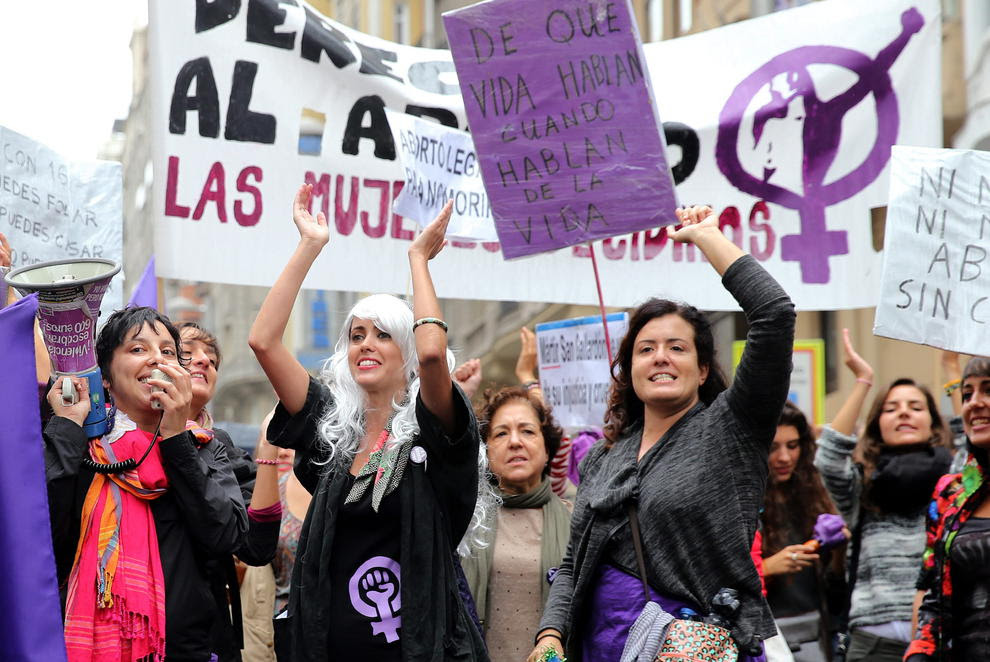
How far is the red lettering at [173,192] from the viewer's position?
598 centimetres

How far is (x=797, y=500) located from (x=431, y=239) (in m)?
2.86

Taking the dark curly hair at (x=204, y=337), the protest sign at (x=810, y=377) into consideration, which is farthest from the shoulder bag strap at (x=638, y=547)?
the protest sign at (x=810, y=377)

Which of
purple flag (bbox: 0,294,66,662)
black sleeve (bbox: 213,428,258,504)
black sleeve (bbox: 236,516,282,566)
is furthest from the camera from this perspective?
black sleeve (bbox: 213,428,258,504)

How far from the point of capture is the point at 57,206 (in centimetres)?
586

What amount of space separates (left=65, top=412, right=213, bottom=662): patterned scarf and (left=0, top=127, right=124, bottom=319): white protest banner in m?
2.15

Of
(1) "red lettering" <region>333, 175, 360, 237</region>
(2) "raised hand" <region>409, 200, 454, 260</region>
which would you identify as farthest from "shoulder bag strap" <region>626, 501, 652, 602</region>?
(1) "red lettering" <region>333, 175, 360, 237</region>

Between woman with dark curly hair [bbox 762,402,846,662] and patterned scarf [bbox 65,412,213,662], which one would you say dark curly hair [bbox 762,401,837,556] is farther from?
patterned scarf [bbox 65,412,213,662]

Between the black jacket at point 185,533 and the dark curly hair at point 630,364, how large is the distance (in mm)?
1124

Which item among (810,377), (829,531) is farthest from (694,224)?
(810,377)

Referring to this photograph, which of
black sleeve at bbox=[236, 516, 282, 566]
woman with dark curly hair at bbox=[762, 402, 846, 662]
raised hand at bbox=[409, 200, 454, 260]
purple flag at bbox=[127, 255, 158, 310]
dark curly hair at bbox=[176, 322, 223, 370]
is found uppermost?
raised hand at bbox=[409, 200, 454, 260]

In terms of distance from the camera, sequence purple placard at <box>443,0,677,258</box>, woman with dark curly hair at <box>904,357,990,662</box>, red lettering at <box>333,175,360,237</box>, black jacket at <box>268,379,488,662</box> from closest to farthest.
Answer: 1. black jacket at <box>268,379,488,662</box>
2. woman with dark curly hair at <box>904,357,990,662</box>
3. purple placard at <box>443,0,677,258</box>
4. red lettering at <box>333,175,360,237</box>

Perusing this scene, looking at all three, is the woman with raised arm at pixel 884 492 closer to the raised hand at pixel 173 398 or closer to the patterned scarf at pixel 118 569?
the raised hand at pixel 173 398

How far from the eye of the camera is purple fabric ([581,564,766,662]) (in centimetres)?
355

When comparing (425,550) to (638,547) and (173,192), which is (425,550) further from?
(173,192)
